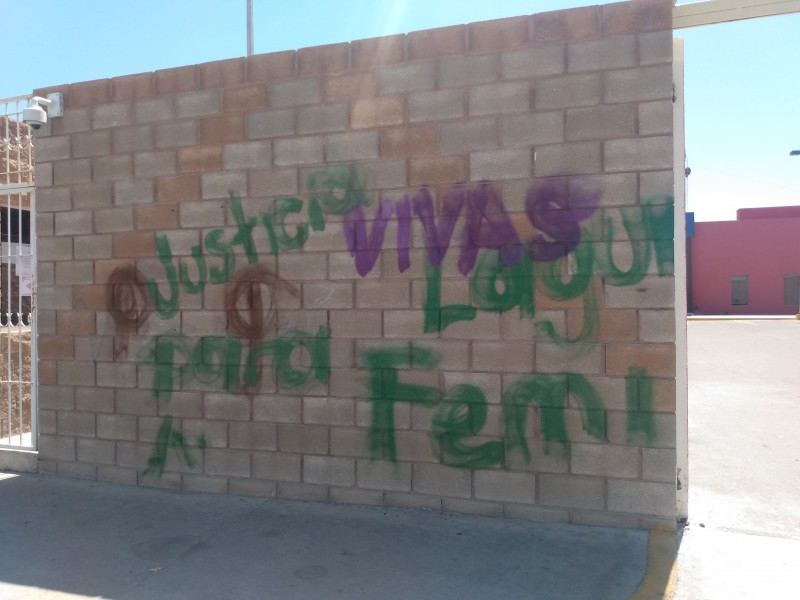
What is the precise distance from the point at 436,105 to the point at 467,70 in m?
0.31

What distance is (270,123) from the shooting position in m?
5.09

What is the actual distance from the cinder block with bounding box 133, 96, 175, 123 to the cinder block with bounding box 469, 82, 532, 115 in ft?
8.12

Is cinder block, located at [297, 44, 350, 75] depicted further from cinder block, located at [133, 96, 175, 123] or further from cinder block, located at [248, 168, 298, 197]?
cinder block, located at [133, 96, 175, 123]

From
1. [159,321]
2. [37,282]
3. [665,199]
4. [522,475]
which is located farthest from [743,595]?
[37,282]

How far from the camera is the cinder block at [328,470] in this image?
4.86 metres

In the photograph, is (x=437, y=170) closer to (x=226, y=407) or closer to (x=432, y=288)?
(x=432, y=288)

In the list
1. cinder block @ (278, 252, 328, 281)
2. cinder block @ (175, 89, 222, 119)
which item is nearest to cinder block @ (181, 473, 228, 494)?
cinder block @ (278, 252, 328, 281)

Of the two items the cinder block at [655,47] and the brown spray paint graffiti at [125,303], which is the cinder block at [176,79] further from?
the cinder block at [655,47]

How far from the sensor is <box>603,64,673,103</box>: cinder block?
4199 mm

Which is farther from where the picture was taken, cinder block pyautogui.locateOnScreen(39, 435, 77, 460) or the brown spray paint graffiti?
cinder block pyautogui.locateOnScreen(39, 435, 77, 460)

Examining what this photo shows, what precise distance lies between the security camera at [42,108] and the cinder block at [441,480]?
429cm

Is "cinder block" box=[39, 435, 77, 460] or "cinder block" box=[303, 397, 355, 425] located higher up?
"cinder block" box=[303, 397, 355, 425]

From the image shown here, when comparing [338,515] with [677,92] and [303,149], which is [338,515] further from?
[677,92]

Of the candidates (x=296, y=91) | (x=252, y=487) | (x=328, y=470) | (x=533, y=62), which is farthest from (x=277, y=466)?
(x=533, y=62)
